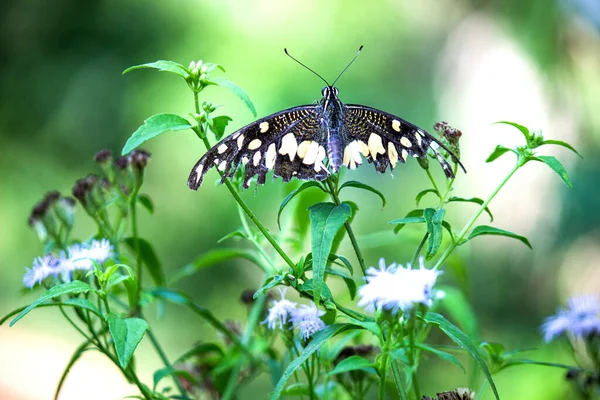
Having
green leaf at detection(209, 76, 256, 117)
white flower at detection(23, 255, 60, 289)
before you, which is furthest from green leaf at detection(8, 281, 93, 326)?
green leaf at detection(209, 76, 256, 117)

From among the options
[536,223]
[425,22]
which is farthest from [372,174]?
[425,22]

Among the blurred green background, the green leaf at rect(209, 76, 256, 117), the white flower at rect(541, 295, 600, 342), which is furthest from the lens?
the blurred green background

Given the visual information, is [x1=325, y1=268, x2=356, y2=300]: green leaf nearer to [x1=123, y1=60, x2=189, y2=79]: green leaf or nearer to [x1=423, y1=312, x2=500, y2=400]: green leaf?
[x1=423, y1=312, x2=500, y2=400]: green leaf

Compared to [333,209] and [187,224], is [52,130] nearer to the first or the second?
[187,224]

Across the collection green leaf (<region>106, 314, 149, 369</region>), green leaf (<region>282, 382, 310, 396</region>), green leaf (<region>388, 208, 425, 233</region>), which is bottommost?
green leaf (<region>282, 382, 310, 396</region>)

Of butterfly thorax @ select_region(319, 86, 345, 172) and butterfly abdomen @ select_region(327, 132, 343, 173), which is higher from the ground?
butterfly thorax @ select_region(319, 86, 345, 172)

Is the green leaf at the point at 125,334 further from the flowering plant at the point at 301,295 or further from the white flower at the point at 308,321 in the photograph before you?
the white flower at the point at 308,321

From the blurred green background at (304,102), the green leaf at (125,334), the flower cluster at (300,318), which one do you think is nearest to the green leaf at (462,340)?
the flower cluster at (300,318)
